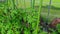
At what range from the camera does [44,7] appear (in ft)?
6.06

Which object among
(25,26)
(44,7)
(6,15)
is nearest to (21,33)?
(25,26)

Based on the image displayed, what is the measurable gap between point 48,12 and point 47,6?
0.06 metres

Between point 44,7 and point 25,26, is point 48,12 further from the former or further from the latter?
point 25,26

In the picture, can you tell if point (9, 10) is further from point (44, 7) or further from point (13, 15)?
point (44, 7)

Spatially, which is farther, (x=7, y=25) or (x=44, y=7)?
(x=44, y=7)

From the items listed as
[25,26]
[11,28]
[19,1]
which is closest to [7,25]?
[11,28]

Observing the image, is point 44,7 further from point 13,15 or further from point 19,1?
point 13,15

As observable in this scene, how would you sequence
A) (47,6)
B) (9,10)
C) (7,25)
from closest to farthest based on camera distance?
(7,25) → (9,10) → (47,6)

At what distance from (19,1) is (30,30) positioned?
0.59 metres

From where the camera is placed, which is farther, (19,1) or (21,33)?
(19,1)

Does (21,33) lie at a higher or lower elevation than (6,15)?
lower

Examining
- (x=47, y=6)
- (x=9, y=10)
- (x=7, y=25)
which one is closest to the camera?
(x=7, y=25)

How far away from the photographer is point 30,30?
1348 millimetres

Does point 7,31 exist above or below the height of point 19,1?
below
